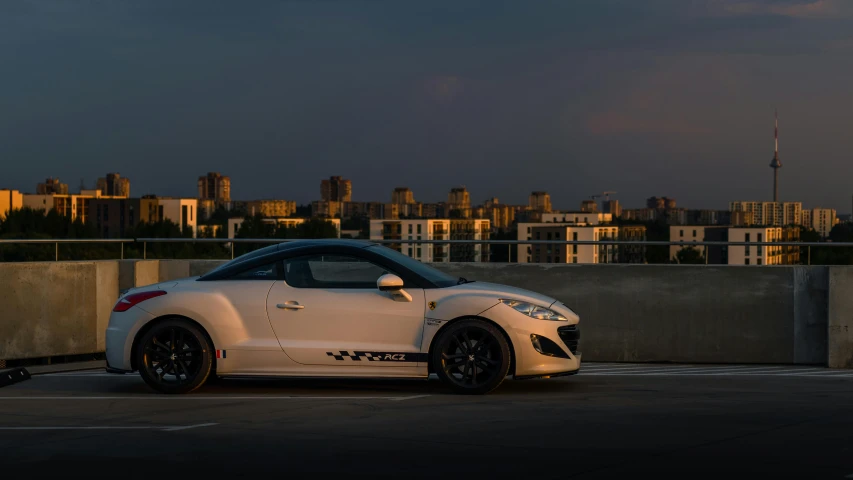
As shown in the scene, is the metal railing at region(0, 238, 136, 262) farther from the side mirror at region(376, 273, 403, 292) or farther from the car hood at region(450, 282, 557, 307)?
the car hood at region(450, 282, 557, 307)

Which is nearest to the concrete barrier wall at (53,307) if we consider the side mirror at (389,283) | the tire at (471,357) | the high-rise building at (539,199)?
the side mirror at (389,283)

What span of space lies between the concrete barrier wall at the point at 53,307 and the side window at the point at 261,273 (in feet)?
13.0

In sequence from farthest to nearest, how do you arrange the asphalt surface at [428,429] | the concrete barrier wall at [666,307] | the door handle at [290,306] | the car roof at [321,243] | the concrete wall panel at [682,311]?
1. the concrete wall panel at [682,311]
2. the concrete barrier wall at [666,307]
3. the car roof at [321,243]
4. the door handle at [290,306]
5. the asphalt surface at [428,429]

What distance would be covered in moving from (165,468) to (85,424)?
7.05 ft

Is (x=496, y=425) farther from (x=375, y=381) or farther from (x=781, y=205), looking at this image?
(x=781, y=205)

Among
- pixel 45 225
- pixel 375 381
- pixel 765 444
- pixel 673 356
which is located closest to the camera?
pixel 765 444

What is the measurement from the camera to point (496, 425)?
336 inches

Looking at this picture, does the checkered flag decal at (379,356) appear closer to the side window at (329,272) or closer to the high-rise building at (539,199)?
the side window at (329,272)

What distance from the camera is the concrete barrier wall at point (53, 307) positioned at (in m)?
13.3

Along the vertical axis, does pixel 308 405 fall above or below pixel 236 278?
below

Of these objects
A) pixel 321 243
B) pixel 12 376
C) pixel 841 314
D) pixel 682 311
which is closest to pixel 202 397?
pixel 321 243

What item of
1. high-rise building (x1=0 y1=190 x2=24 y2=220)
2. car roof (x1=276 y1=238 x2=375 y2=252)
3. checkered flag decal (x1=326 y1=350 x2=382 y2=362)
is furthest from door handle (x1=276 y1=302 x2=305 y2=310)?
high-rise building (x1=0 y1=190 x2=24 y2=220)

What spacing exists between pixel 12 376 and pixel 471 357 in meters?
5.01

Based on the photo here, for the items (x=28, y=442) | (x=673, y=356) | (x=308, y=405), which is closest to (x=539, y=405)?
(x=308, y=405)
